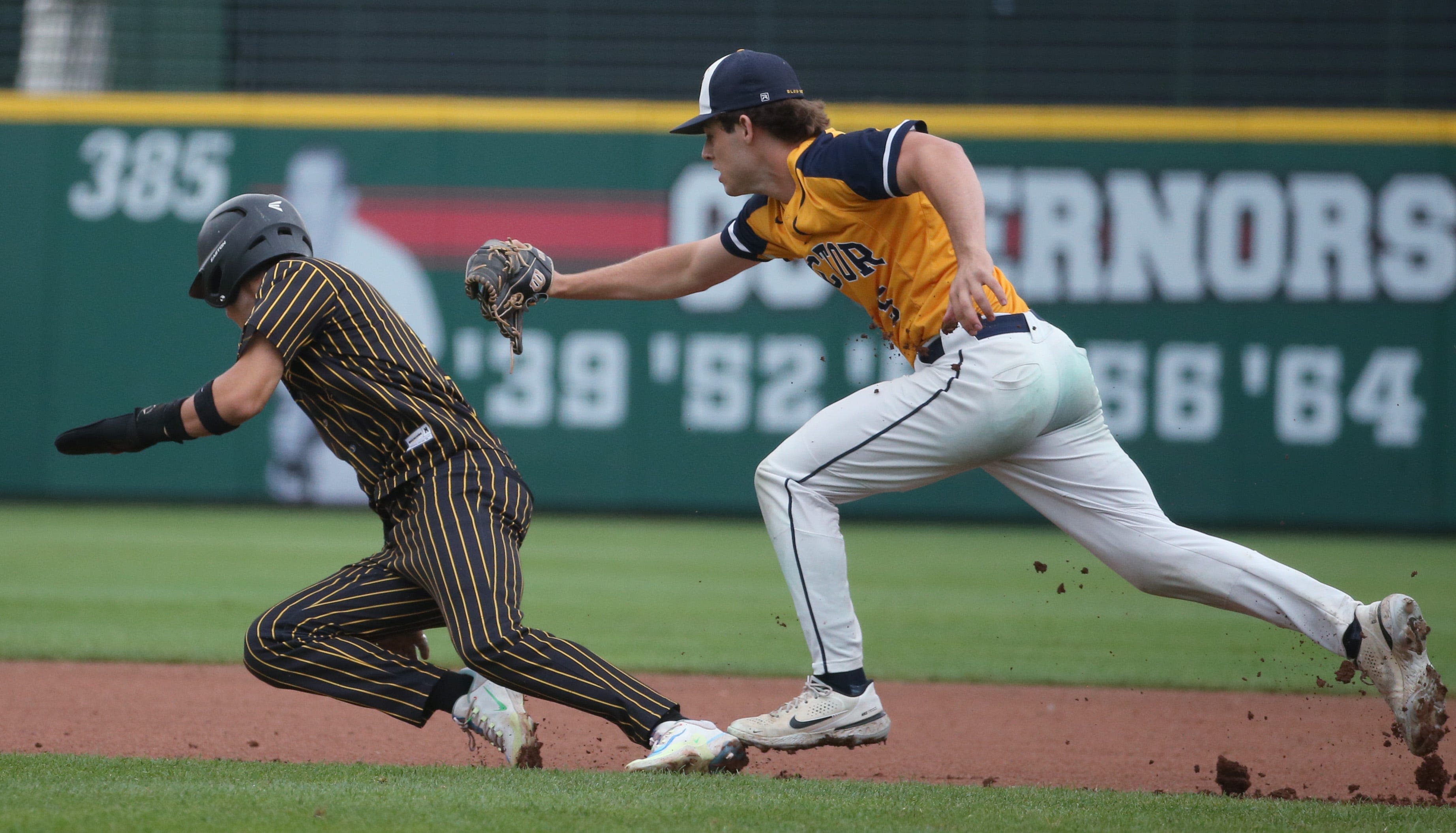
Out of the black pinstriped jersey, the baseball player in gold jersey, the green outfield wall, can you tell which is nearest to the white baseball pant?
the baseball player in gold jersey

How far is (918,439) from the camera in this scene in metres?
3.66

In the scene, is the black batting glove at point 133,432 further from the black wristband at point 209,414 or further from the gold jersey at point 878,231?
the gold jersey at point 878,231

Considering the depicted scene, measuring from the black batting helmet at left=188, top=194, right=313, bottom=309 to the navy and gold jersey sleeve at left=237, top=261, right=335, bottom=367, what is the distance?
14cm

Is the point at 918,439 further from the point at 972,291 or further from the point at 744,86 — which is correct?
the point at 744,86

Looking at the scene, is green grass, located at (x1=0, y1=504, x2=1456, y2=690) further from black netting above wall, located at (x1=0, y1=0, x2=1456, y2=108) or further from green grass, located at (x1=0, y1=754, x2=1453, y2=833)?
black netting above wall, located at (x1=0, y1=0, x2=1456, y2=108)

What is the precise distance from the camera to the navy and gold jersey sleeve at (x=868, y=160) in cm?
351

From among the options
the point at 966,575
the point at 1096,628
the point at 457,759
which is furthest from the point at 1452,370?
the point at 457,759

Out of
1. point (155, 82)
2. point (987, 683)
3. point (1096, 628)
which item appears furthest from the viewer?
point (155, 82)

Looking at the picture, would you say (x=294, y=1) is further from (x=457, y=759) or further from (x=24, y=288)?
(x=457, y=759)

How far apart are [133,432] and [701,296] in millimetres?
9819

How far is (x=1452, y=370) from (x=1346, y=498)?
4.72ft

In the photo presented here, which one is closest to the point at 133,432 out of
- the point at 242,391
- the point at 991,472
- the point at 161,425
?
the point at 161,425

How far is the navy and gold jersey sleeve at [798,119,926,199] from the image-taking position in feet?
11.5

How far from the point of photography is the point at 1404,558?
1092 cm
